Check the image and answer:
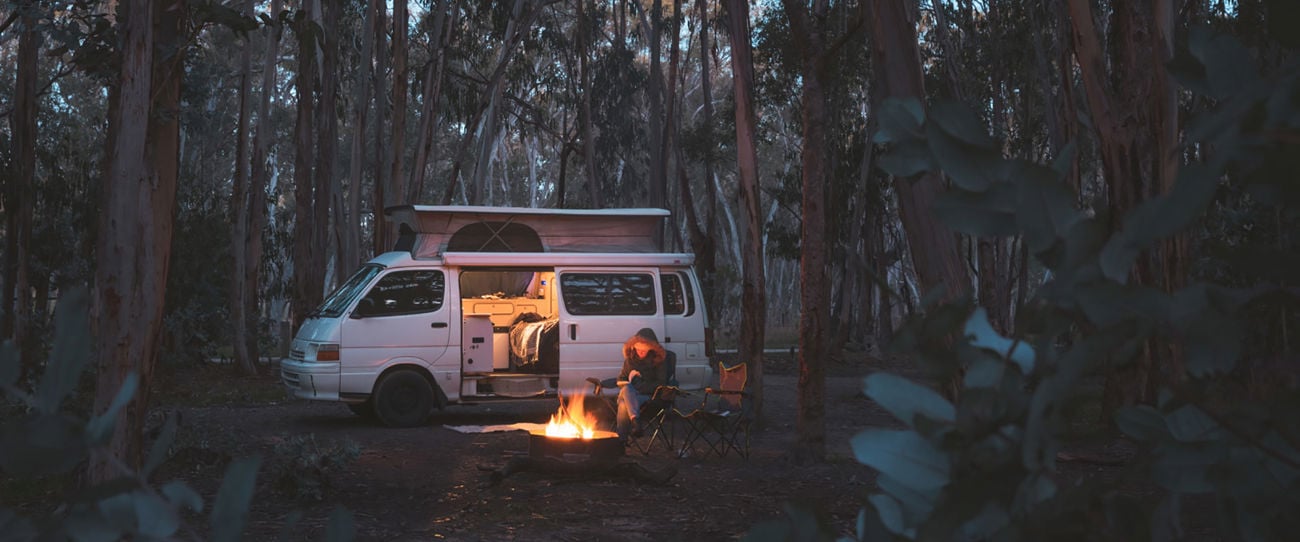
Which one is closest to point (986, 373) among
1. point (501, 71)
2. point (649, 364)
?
point (649, 364)

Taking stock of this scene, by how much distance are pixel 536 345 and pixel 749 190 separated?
115 inches

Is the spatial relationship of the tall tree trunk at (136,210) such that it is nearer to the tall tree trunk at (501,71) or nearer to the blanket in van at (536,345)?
the blanket in van at (536,345)

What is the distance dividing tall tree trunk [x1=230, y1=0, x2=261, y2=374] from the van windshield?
6.80 m

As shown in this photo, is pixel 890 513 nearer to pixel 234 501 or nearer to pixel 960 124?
pixel 960 124

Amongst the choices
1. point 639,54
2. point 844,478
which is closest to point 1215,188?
point 844,478

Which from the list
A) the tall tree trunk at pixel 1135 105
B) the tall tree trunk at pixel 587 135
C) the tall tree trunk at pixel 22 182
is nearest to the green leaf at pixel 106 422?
the tall tree trunk at pixel 1135 105

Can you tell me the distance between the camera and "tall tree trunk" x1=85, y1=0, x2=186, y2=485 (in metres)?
5.68

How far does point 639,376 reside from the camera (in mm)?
10391

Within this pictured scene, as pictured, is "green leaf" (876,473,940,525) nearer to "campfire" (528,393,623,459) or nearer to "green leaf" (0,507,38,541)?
"green leaf" (0,507,38,541)

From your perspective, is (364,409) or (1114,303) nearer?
(1114,303)

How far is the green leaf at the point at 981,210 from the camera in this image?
2.64ft

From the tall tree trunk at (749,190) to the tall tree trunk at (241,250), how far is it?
9.82 meters

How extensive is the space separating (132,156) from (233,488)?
17.9 ft

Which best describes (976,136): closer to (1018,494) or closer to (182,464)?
(1018,494)
